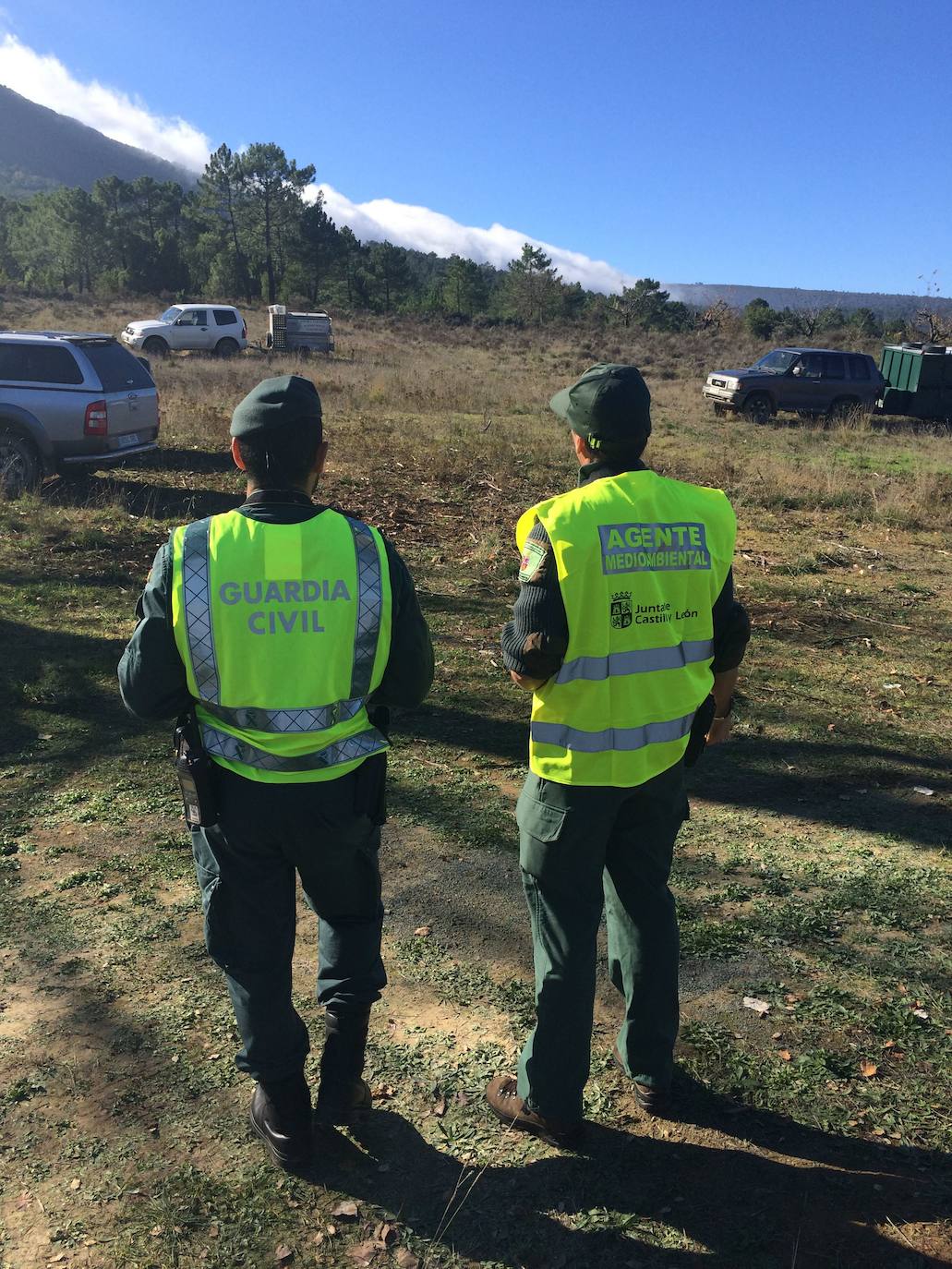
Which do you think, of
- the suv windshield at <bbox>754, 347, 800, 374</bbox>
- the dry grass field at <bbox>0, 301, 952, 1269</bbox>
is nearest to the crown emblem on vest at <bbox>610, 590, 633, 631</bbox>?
the dry grass field at <bbox>0, 301, 952, 1269</bbox>

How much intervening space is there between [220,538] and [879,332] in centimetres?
5200

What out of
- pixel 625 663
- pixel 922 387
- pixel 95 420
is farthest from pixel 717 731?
pixel 922 387

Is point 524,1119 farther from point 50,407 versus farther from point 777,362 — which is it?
point 777,362

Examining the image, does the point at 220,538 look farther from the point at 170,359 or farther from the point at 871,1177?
the point at 170,359

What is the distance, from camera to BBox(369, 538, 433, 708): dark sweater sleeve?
2.37m

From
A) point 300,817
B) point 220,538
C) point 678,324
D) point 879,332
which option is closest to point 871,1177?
point 300,817

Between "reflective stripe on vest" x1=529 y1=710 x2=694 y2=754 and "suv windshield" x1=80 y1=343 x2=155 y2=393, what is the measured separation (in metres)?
10.5

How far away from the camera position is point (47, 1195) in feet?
7.73

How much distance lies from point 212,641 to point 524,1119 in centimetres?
152

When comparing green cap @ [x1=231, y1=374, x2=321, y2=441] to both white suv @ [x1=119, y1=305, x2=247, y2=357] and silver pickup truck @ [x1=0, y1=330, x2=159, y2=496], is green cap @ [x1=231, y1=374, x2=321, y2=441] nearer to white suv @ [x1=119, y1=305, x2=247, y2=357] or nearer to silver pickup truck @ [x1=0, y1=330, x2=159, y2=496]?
silver pickup truck @ [x1=0, y1=330, x2=159, y2=496]

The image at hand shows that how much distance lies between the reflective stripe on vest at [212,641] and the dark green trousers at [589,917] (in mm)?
537

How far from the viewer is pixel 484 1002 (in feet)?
10.3

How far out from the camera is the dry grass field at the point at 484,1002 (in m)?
2.29

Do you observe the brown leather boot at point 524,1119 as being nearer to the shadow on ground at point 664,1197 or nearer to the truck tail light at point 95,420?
the shadow on ground at point 664,1197
